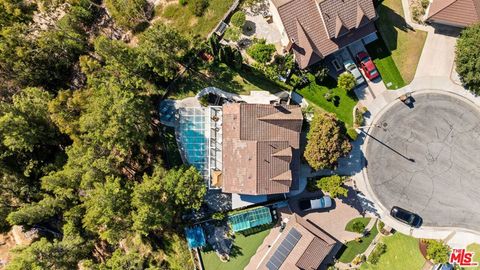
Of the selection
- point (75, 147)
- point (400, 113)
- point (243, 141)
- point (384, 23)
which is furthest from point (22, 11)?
point (400, 113)

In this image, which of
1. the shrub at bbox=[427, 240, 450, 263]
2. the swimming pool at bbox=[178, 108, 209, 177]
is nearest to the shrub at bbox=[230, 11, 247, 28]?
the swimming pool at bbox=[178, 108, 209, 177]

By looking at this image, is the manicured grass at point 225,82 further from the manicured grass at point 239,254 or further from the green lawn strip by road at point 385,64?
the manicured grass at point 239,254

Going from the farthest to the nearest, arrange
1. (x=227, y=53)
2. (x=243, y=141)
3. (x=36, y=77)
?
1. (x=36, y=77)
2. (x=227, y=53)
3. (x=243, y=141)

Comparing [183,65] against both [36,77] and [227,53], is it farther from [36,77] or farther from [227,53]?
[36,77]

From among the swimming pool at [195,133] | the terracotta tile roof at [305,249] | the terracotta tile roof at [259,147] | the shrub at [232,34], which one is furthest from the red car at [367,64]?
the swimming pool at [195,133]

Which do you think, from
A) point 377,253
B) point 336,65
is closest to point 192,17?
point 336,65

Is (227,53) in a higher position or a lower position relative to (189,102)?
higher
